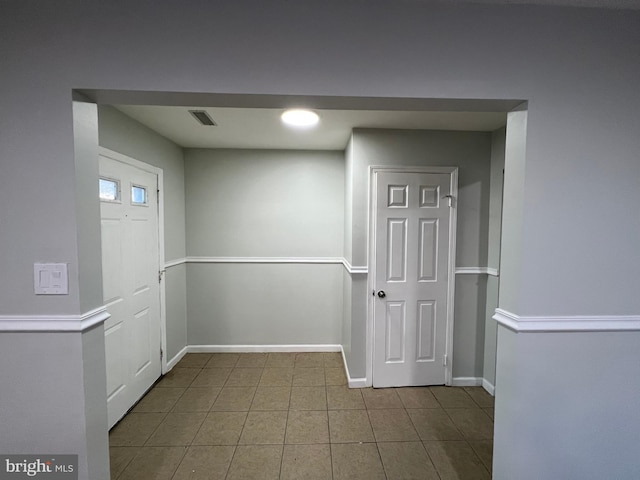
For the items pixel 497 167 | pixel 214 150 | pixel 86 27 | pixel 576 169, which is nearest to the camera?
pixel 86 27

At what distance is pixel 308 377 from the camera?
108 inches

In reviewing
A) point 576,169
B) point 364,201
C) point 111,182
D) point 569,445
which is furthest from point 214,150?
point 569,445

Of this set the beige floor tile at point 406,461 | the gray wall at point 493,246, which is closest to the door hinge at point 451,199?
the gray wall at point 493,246

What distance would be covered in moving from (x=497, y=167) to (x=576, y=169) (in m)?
1.41

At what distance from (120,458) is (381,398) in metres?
1.97

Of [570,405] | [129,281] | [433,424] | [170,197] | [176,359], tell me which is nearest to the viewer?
[570,405]

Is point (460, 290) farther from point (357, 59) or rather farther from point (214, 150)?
point (214, 150)

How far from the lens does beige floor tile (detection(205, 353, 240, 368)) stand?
299cm

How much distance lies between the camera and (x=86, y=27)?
3.59 ft

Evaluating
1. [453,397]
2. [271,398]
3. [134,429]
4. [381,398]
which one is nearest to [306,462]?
[271,398]

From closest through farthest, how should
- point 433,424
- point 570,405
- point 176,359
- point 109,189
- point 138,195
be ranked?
1. point 570,405
2. point 109,189
3. point 433,424
4. point 138,195
5. point 176,359

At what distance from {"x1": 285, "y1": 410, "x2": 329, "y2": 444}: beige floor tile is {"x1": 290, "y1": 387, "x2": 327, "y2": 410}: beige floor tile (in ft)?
0.21

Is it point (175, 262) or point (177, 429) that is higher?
point (175, 262)

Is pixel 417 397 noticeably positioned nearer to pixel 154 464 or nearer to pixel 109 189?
pixel 154 464
